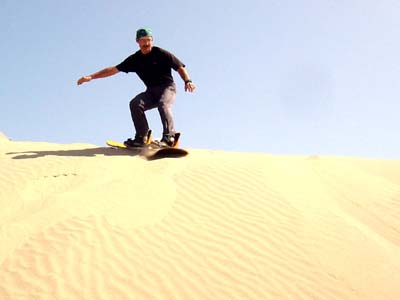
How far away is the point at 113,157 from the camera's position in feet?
23.4

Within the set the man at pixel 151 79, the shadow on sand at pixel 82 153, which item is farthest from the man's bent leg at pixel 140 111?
the shadow on sand at pixel 82 153

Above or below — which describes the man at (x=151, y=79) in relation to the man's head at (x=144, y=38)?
below

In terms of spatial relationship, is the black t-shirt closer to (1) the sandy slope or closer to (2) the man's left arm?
(2) the man's left arm

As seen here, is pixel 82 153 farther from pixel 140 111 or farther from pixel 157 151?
pixel 157 151

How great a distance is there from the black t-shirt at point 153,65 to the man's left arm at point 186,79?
82mm

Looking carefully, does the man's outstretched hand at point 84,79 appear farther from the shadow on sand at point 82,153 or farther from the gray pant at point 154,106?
the shadow on sand at point 82,153

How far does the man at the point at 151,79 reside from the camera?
7156 millimetres

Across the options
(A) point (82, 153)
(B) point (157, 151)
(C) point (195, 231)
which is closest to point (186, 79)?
(B) point (157, 151)

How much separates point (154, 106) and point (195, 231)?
130 inches

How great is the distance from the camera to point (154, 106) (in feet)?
24.3

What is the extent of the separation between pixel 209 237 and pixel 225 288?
856mm

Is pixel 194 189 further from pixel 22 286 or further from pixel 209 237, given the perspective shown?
pixel 22 286

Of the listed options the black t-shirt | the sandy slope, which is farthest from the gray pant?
the sandy slope

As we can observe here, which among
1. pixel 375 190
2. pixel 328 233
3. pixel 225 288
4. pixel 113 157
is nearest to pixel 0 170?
pixel 113 157
